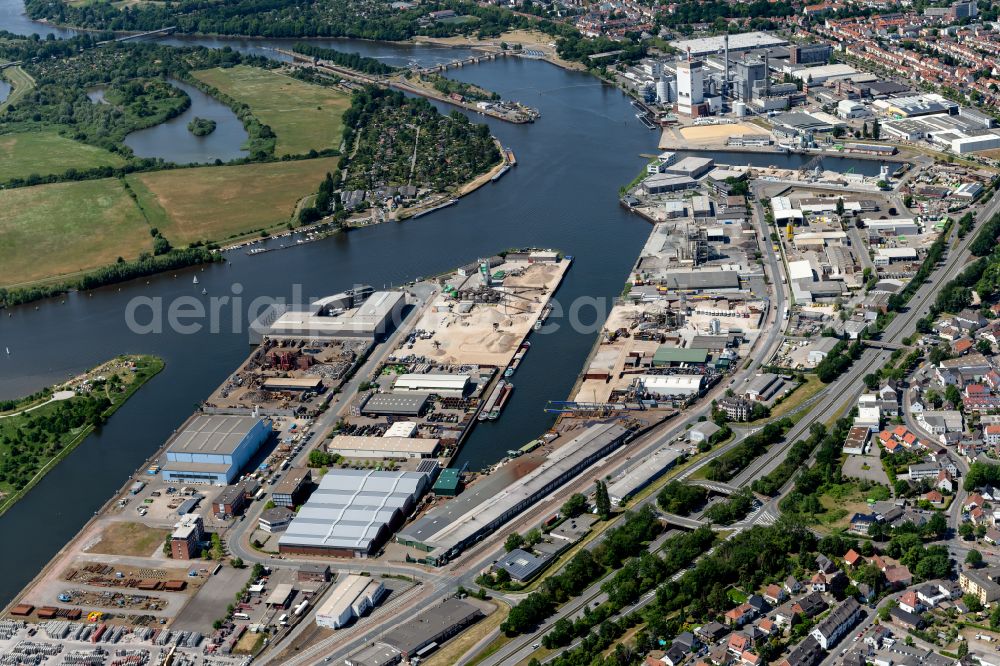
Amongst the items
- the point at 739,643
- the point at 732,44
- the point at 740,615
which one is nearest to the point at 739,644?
the point at 739,643

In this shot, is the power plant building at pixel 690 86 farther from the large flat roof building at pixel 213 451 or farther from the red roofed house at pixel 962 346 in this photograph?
the large flat roof building at pixel 213 451

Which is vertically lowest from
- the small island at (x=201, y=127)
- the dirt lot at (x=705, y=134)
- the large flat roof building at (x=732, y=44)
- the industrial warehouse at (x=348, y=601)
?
the industrial warehouse at (x=348, y=601)

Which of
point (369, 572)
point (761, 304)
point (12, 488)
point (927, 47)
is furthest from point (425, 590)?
point (927, 47)

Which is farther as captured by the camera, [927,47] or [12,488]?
[927,47]

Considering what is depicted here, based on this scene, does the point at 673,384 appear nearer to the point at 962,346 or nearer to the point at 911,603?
the point at 962,346

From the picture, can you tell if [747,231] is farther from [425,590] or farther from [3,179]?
[3,179]

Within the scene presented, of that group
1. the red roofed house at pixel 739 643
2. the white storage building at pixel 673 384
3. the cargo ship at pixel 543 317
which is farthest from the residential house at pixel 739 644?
the cargo ship at pixel 543 317
